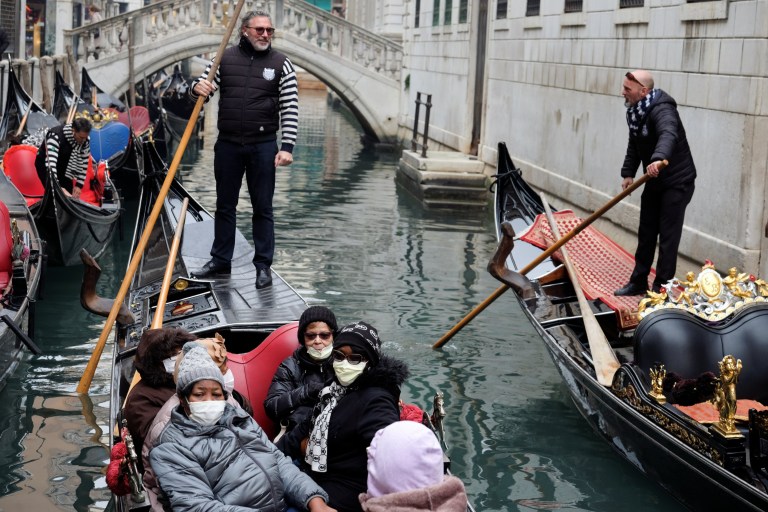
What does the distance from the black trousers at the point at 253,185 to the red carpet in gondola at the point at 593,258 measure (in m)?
1.09

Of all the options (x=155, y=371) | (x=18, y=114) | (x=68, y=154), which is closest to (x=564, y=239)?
(x=155, y=371)

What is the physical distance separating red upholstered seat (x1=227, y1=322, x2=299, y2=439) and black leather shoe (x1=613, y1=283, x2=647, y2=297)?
158 centimetres

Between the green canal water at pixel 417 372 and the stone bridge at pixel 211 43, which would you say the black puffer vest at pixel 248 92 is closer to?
the green canal water at pixel 417 372

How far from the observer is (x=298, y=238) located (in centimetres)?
698

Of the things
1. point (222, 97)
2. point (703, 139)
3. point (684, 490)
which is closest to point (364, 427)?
point (684, 490)

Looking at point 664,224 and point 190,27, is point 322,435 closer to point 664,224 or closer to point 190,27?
point 664,224

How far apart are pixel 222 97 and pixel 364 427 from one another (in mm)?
1904

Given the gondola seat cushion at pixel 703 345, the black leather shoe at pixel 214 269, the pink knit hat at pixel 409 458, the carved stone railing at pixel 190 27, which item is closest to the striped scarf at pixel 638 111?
the gondola seat cushion at pixel 703 345

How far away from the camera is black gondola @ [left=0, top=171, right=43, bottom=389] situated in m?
3.72

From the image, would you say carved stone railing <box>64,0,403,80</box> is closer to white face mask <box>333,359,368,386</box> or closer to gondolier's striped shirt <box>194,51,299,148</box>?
gondolier's striped shirt <box>194,51,299,148</box>

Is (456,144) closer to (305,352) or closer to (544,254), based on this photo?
(544,254)

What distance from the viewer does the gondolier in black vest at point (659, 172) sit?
3.87 m

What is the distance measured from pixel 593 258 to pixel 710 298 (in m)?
1.34

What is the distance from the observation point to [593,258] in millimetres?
4477
